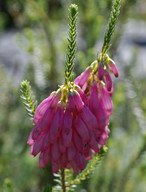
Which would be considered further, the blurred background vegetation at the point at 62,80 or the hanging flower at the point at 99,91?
the blurred background vegetation at the point at 62,80

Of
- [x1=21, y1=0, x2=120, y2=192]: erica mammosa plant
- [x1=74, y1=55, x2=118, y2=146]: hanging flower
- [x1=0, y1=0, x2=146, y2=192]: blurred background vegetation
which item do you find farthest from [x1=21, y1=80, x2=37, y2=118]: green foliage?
[x1=0, y1=0, x2=146, y2=192]: blurred background vegetation

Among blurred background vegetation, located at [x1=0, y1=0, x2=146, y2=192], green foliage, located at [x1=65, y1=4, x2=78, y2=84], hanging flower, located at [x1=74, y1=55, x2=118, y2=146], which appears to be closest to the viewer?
green foliage, located at [x1=65, y1=4, x2=78, y2=84]

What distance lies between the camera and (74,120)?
2.89ft

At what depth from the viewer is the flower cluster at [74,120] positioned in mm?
844

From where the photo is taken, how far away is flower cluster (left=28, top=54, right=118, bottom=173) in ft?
2.77

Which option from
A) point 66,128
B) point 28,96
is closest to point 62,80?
point 28,96

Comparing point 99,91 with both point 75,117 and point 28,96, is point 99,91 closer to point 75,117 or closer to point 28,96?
point 75,117

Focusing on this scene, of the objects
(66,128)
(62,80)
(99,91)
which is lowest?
(66,128)

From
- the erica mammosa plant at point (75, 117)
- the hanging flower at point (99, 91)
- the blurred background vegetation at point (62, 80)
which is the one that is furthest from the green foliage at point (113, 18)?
the blurred background vegetation at point (62, 80)

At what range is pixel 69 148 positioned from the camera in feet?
2.89

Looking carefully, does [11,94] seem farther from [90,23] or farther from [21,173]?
[90,23]

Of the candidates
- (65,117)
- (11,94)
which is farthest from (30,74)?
(65,117)

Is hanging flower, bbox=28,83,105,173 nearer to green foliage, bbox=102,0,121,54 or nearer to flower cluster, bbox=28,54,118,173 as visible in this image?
flower cluster, bbox=28,54,118,173

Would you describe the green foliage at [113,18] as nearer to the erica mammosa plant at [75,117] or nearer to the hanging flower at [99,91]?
the erica mammosa plant at [75,117]
